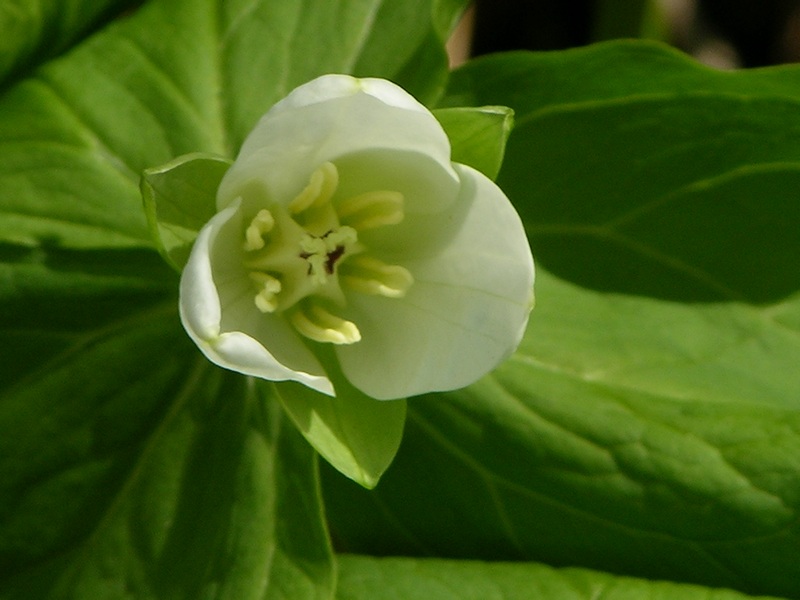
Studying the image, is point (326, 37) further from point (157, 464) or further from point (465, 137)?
point (157, 464)

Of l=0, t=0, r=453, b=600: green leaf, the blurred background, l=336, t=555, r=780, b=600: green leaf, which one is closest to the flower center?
l=0, t=0, r=453, b=600: green leaf

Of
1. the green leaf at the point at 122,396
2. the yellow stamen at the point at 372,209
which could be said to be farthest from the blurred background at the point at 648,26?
the yellow stamen at the point at 372,209

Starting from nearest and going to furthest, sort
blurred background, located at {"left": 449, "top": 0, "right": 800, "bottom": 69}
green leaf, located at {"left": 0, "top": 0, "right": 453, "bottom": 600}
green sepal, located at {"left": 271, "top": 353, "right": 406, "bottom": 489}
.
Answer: green sepal, located at {"left": 271, "top": 353, "right": 406, "bottom": 489}, green leaf, located at {"left": 0, "top": 0, "right": 453, "bottom": 600}, blurred background, located at {"left": 449, "top": 0, "right": 800, "bottom": 69}

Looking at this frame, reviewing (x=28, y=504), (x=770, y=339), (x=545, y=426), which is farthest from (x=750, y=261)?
(x=28, y=504)

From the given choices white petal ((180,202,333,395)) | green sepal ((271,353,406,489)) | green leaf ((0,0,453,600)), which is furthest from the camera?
green leaf ((0,0,453,600))

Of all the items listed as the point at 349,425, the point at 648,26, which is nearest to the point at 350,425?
the point at 349,425

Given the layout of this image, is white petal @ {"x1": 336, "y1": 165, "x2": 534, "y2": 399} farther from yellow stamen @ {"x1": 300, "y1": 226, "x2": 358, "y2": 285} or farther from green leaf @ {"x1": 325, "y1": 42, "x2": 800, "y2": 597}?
green leaf @ {"x1": 325, "y1": 42, "x2": 800, "y2": 597}

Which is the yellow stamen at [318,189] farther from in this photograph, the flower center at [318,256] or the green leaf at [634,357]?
the green leaf at [634,357]
